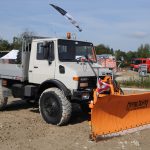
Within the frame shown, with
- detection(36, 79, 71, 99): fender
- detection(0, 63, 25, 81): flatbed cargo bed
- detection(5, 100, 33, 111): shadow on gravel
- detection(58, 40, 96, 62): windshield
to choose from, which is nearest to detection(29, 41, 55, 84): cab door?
detection(36, 79, 71, 99): fender

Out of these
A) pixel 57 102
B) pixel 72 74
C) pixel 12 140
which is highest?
pixel 72 74

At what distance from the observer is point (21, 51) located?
10.7 metres

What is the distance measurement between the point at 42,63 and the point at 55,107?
4.45ft

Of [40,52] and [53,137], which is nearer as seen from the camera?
[53,137]

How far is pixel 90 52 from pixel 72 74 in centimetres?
169

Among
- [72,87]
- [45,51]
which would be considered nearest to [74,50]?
[45,51]

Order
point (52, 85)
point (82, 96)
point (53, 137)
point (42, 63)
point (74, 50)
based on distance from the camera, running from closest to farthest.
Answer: point (53, 137) < point (82, 96) < point (52, 85) < point (42, 63) < point (74, 50)

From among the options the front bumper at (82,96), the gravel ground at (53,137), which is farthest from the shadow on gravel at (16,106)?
the front bumper at (82,96)

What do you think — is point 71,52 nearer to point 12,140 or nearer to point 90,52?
point 90,52

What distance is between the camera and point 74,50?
10125 millimetres

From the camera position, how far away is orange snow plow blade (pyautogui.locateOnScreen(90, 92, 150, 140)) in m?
8.15

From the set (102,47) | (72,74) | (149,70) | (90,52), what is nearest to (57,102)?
(72,74)

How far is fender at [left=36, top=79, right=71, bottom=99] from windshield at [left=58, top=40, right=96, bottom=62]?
0.64m

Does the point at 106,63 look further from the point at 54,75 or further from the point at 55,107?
the point at 55,107
